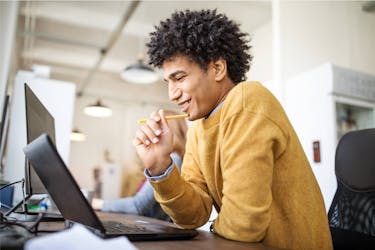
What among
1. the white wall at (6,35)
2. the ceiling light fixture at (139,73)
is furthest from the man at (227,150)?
the ceiling light fixture at (139,73)

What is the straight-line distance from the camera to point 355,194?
1.11 metres

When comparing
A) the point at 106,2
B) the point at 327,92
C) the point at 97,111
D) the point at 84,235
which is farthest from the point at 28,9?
the point at 84,235

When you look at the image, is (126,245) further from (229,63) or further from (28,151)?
(229,63)

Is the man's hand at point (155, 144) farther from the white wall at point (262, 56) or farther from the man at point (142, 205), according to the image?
the white wall at point (262, 56)

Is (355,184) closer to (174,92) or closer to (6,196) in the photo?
(174,92)

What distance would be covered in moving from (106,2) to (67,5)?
54 cm

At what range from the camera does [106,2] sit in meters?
4.06

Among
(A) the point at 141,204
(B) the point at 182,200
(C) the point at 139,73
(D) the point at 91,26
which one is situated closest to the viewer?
(B) the point at 182,200

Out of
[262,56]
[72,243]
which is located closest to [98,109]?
[262,56]

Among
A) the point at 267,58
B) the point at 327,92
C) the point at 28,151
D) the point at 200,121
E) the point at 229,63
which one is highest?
the point at 267,58

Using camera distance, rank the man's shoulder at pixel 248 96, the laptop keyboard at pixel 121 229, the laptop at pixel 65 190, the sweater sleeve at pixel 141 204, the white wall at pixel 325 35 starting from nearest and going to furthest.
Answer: the laptop at pixel 65 190
the laptop keyboard at pixel 121 229
the man's shoulder at pixel 248 96
the sweater sleeve at pixel 141 204
the white wall at pixel 325 35

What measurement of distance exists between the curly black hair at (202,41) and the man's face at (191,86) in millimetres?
25

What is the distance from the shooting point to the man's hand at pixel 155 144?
91cm

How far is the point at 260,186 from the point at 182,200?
0.25m
